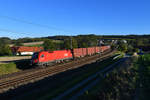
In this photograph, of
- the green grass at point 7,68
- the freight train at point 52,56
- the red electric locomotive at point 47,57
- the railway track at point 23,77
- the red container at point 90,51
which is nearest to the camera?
the railway track at point 23,77

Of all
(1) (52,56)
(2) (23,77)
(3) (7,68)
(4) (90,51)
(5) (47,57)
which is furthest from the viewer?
(4) (90,51)

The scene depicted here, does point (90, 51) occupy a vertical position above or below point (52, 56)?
below

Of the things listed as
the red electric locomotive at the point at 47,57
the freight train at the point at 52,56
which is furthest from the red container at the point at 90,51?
the red electric locomotive at the point at 47,57

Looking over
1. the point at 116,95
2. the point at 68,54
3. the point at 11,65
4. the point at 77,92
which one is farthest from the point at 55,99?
the point at 68,54

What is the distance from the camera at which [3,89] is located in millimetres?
13117

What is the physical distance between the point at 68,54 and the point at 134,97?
1093 inches

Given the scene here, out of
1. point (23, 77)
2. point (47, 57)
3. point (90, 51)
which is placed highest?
point (47, 57)

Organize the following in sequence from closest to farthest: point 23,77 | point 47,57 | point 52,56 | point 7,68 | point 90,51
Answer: point 23,77, point 7,68, point 47,57, point 52,56, point 90,51

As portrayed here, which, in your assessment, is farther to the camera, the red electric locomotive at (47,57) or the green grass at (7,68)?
the green grass at (7,68)

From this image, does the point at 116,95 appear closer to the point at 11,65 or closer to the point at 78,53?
the point at 11,65

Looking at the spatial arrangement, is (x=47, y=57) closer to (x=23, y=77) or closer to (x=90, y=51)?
(x=23, y=77)

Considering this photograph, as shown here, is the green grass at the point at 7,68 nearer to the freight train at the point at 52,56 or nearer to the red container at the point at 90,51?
the freight train at the point at 52,56

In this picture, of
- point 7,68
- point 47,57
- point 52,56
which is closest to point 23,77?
point 47,57

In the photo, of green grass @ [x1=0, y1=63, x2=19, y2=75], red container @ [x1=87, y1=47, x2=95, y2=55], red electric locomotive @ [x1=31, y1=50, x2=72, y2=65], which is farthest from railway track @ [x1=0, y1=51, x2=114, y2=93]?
red container @ [x1=87, y1=47, x2=95, y2=55]
